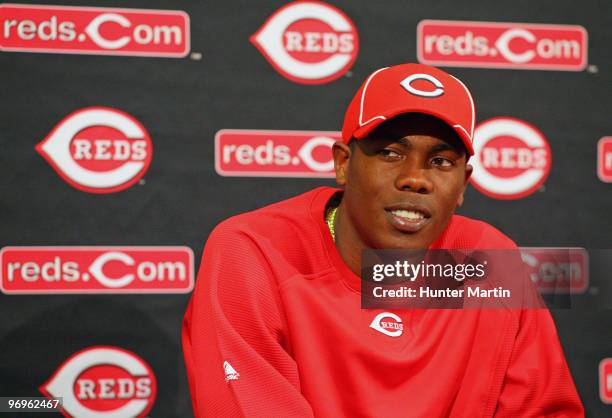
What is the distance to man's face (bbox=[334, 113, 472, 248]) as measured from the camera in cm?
100

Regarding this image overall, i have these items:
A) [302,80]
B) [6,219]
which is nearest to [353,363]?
[302,80]

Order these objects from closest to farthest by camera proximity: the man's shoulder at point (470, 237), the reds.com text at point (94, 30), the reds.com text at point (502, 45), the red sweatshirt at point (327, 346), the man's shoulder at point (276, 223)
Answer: the red sweatshirt at point (327, 346) → the man's shoulder at point (276, 223) → the man's shoulder at point (470, 237) → the reds.com text at point (94, 30) → the reds.com text at point (502, 45)

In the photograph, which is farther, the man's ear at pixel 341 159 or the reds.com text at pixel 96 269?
the reds.com text at pixel 96 269

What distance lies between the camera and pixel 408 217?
3.33ft

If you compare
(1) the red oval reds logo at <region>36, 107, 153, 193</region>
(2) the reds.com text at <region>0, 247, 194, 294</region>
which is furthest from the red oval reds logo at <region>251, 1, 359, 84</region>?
(2) the reds.com text at <region>0, 247, 194, 294</region>

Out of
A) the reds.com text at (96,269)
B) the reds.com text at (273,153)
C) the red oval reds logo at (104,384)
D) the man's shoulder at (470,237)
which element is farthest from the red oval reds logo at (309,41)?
the red oval reds logo at (104,384)

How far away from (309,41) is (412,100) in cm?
75

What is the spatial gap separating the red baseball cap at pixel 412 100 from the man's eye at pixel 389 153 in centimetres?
4

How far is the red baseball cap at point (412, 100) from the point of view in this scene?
99 centimetres

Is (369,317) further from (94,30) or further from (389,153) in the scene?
(94,30)

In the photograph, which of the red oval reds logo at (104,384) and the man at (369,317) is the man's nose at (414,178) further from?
the red oval reds logo at (104,384)

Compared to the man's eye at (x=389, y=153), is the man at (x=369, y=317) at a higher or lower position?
lower

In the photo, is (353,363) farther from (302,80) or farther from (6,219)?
(6,219)

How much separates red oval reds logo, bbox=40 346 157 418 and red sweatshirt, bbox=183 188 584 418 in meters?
0.54
